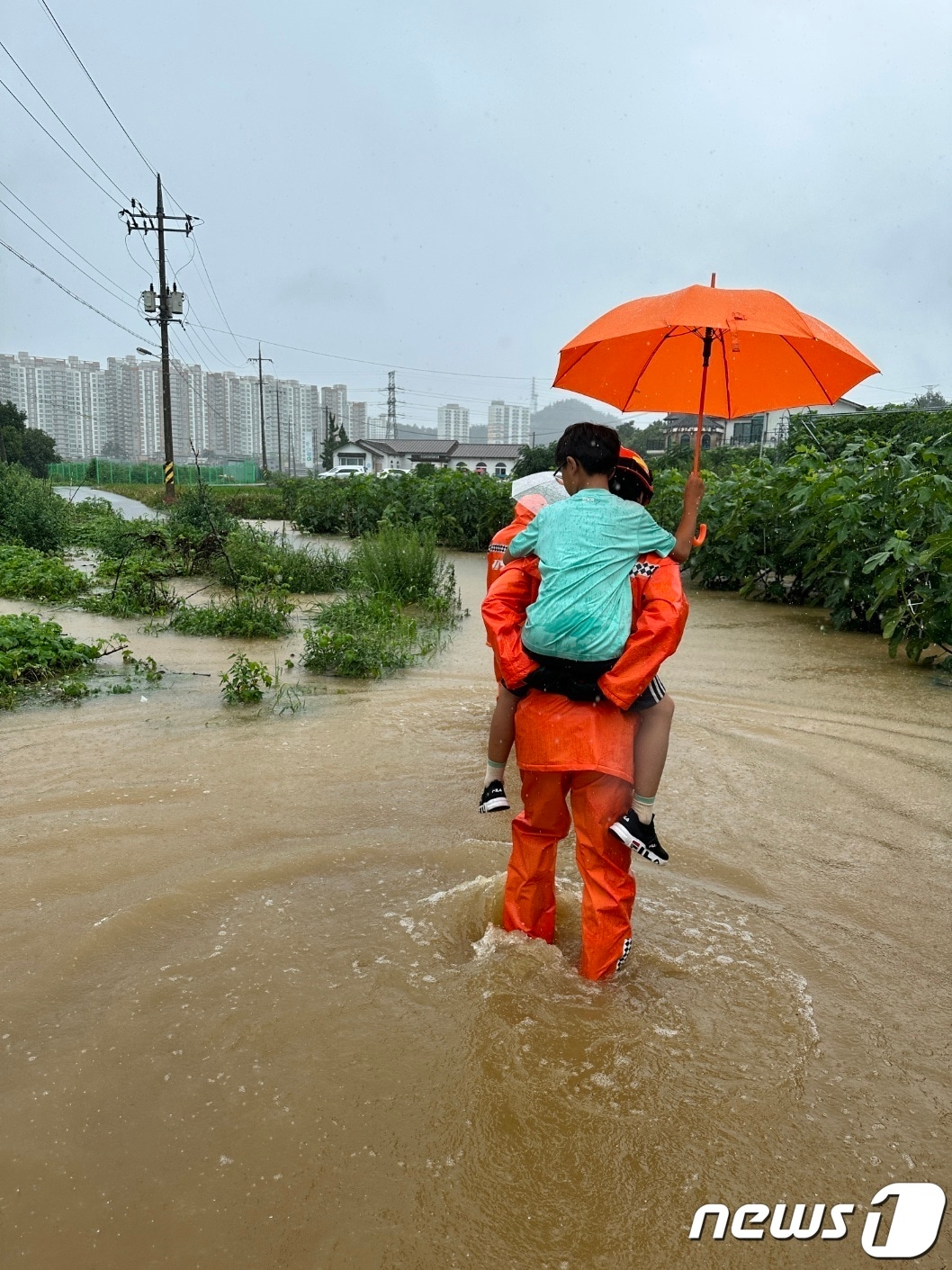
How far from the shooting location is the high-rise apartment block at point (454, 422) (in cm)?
12456

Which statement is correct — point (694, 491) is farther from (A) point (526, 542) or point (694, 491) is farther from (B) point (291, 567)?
(B) point (291, 567)

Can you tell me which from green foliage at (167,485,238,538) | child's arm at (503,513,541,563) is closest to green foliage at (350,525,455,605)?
green foliage at (167,485,238,538)

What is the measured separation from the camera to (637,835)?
110 inches

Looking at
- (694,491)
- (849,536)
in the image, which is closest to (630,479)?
(694,491)

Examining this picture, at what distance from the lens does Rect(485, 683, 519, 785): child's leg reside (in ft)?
9.98

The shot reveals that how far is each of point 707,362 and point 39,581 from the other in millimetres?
9885

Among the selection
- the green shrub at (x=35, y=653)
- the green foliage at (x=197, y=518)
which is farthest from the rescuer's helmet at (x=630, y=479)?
the green foliage at (x=197, y=518)

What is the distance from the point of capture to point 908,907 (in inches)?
157

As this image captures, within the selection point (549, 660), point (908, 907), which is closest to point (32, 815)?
point (549, 660)

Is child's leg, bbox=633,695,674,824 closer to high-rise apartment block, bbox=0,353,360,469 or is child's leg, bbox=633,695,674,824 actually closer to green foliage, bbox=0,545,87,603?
green foliage, bbox=0,545,87,603

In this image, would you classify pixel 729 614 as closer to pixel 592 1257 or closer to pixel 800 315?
pixel 800 315

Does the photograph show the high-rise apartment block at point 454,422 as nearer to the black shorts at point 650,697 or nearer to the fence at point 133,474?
the fence at point 133,474

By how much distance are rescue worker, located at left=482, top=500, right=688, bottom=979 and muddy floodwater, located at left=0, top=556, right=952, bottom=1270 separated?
0.35 metres

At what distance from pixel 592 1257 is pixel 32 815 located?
3.61 meters
